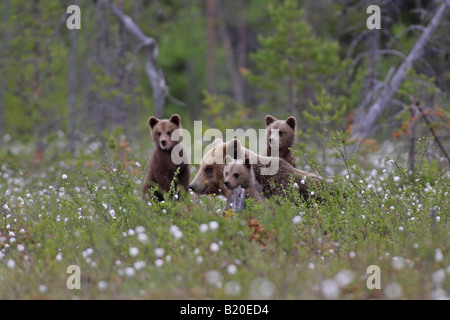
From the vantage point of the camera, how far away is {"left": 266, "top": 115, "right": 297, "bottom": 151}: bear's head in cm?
902

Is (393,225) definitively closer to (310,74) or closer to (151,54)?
(151,54)

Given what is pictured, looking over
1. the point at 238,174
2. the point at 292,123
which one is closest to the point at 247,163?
the point at 238,174

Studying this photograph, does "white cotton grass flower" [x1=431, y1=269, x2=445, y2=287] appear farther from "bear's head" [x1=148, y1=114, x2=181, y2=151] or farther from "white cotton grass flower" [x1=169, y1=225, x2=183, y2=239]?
"bear's head" [x1=148, y1=114, x2=181, y2=151]

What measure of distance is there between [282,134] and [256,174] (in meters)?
1.28

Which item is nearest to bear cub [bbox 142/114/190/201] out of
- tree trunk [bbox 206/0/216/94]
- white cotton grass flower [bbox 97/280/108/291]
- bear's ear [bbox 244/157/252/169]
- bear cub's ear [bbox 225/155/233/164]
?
bear cub's ear [bbox 225/155/233/164]

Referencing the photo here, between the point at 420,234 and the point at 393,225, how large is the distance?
0.71 m

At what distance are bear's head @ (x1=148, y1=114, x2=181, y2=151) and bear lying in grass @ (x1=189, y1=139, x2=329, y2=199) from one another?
71cm

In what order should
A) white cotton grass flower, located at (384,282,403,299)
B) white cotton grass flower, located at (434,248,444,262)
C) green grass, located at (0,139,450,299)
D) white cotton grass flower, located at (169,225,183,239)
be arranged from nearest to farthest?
white cotton grass flower, located at (384,282,403,299)
white cotton grass flower, located at (434,248,444,262)
green grass, located at (0,139,450,299)
white cotton grass flower, located at (169,225,183,239)

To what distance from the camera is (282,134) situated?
9094 millimetres

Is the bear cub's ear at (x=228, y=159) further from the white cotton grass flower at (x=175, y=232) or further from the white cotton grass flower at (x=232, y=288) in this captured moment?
the white cotton grass flower at (x=232, y=288)

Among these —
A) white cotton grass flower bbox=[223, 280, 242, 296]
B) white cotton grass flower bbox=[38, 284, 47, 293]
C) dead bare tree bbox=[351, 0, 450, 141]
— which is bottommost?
white cotton grass flower bbox=[223, 280, 242, 296]

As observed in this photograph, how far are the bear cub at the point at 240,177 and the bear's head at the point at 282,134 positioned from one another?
4.43 ft

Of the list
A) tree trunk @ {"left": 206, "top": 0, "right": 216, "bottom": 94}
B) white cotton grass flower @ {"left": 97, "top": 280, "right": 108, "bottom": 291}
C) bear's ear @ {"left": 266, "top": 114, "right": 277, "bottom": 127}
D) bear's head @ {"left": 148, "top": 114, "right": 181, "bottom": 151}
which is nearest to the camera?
white cotton grass flower @ {"left": 97, "top": 280, "right": 108, "bottom": 291}

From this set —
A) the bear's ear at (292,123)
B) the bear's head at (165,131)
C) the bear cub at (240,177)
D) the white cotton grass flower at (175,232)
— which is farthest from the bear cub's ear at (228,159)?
the white cotton grass flower at (175,232)
